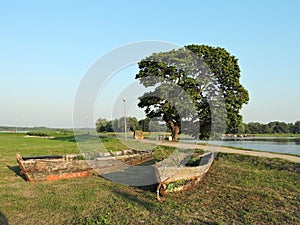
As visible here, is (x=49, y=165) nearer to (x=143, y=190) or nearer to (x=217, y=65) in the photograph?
(x=143, y=190)

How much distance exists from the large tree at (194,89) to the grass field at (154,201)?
10.3m

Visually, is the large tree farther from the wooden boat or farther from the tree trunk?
the wooden boat

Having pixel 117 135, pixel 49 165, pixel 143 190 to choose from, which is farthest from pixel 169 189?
pixel 117 135

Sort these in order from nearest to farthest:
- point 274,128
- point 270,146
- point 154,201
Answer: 1. point 154,201
2. point 270,146
3. point 274,128

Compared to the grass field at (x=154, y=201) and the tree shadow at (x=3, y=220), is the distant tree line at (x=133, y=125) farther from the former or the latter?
the tree shadow at (x=3, y=220)

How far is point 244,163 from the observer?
14.5 meters

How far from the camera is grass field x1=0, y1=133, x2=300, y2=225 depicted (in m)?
6.85

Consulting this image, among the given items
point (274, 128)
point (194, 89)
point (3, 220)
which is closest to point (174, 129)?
point (194, 89)

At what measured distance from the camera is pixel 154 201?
27.3 ft

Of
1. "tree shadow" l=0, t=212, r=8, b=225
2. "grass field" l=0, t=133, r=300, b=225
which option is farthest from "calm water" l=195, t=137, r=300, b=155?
"tree shadow" l=0, t=212, r=8, b=225

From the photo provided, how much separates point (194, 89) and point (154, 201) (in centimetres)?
1517

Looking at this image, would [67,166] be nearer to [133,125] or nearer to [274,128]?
[133,125]

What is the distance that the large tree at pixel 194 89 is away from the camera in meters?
22.2

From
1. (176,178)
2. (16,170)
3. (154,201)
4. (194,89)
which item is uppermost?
(194,89)
